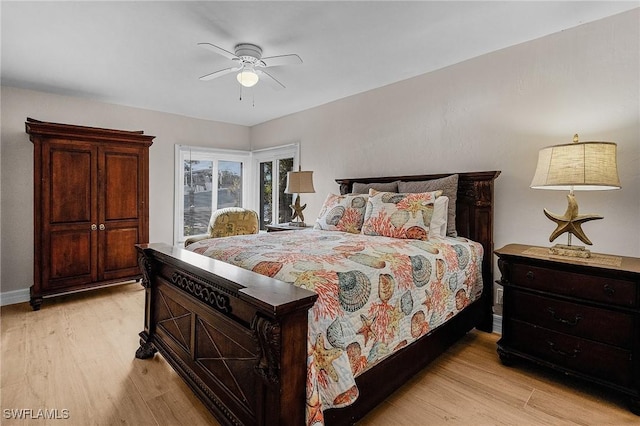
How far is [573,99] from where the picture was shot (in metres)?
2.39

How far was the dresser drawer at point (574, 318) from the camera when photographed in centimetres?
180

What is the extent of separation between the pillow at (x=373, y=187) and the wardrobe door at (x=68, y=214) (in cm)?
290

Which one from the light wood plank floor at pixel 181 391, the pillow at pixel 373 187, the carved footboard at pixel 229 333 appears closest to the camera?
the carved footboard at pixel 229 333

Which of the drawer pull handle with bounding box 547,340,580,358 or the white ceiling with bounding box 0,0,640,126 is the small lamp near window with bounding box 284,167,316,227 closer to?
the white ceiling with bounding box 0,0,640,126

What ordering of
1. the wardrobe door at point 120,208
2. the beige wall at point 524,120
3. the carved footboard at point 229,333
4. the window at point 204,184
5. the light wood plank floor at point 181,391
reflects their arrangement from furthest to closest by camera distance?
the window at point 204,184 → the wardrobe door at point 120,208 → the beige wall at point 524,120 → the light wood plank floor at point 181,391 → the carved footboard at point 229,333

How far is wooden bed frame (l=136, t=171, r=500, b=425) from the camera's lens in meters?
1.14

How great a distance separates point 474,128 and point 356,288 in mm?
2156

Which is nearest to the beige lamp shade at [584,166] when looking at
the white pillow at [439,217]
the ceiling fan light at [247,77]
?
the white pillow at [439,217]

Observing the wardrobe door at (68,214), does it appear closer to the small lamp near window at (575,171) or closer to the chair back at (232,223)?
the chair back at (232,223)

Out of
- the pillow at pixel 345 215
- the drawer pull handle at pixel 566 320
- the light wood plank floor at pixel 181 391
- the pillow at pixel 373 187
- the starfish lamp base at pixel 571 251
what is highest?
the pillow at pixel 373 187

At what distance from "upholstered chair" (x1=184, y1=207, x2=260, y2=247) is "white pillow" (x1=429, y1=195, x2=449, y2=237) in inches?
101

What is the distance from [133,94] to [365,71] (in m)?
2.71

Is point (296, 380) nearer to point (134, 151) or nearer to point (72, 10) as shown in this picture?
point (72, 10)

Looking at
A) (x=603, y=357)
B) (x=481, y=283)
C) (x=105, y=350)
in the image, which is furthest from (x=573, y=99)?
(x=105, y=350)
